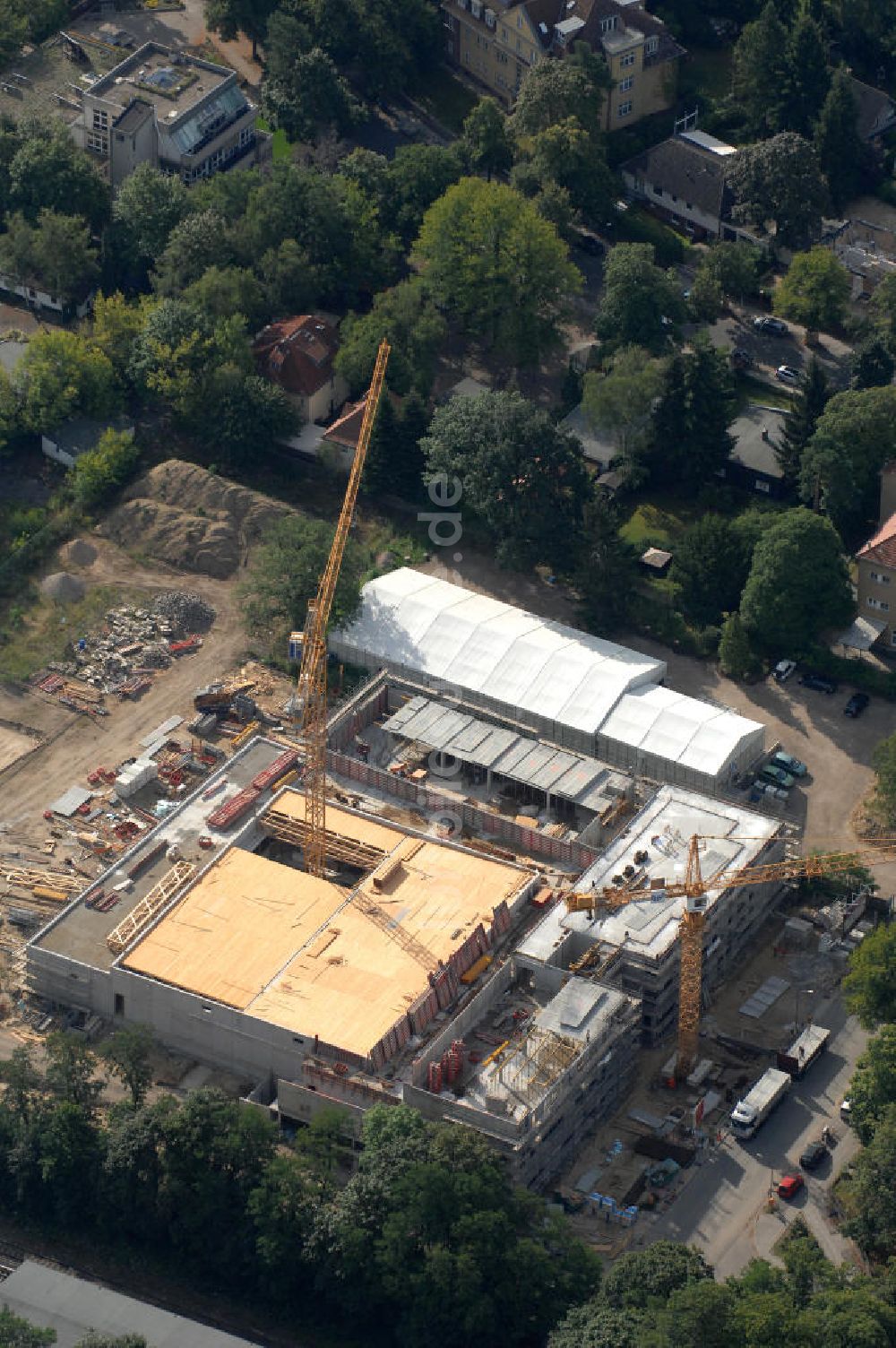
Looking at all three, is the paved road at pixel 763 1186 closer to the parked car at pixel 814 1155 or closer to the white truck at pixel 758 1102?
the parked car at pixel 814 1155

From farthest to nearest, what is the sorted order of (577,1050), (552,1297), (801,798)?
(801,798)
(577,1050)
(552,1297)

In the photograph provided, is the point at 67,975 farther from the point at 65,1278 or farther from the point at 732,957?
the point at 732,957

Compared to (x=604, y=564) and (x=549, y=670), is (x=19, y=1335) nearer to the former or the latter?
(x=549, y=670)

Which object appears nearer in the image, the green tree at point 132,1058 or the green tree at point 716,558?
the green tree at point 132,1058

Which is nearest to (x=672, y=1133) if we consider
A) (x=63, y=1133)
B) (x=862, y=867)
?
(x=862, y=867)

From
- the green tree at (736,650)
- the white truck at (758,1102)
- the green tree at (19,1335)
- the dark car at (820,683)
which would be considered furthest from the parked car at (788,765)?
the green tree at (19,1335)

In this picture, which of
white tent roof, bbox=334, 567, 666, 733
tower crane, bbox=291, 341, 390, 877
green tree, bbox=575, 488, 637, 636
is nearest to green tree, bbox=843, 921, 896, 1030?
white tent roof, bbox=334, 567, 666, 733
